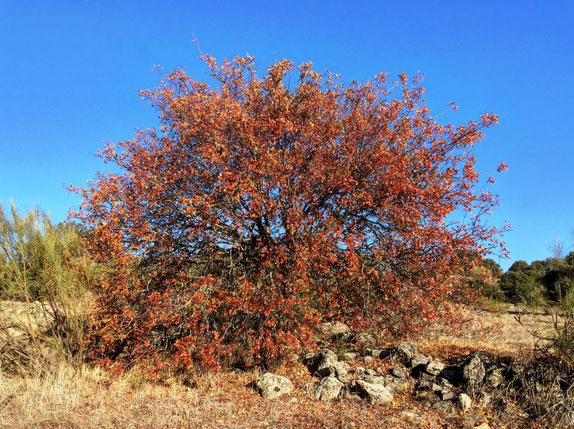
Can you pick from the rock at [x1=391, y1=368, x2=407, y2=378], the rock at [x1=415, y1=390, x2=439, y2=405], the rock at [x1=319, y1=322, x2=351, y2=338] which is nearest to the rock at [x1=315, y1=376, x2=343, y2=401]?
the rock at [x1=391, y1=368, x2=407, y2=378]

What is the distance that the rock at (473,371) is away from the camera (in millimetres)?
8062

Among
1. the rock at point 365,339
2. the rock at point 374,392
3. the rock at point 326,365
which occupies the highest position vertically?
the rock at point 365,339

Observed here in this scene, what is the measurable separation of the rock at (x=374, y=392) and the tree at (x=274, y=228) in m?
Answer: 1.46

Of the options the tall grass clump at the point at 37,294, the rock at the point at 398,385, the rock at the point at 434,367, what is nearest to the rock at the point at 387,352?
the rock at the point at 434,367

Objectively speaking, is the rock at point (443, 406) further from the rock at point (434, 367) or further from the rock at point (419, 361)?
the rock at point (419, 361)

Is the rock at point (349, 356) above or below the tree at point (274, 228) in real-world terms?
below

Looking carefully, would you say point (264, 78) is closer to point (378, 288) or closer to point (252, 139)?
point (252, 139)

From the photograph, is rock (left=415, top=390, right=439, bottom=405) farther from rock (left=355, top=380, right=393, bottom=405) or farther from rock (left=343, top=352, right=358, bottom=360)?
rock (left=343, top=352, right=358, bottom=360)

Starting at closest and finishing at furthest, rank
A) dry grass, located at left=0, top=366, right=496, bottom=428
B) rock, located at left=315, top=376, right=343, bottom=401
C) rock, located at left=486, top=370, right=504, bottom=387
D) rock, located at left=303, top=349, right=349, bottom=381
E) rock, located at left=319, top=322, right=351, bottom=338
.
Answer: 1. dry grass, located at left=0, top=366, right=496, bottom=428
2. rock, located at left=486, top=370, right=504, bottom=387
3. rock, located at left=315, top=376, right=343, bottom=401
4. rock, located at left=303, top=349, right=349, bottom=381
5. rock, located at left=319, top=322, right=351, bottom=338

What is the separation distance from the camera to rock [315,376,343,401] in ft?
26.8

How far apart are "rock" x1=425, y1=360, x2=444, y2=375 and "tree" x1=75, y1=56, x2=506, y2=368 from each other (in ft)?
3.27

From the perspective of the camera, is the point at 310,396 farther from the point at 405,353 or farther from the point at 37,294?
the point at 37,294

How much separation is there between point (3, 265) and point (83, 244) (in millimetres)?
1618

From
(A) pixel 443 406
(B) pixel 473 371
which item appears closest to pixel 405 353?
(B) pixel 473 371
